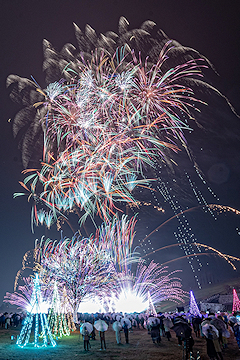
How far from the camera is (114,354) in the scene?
1353cm

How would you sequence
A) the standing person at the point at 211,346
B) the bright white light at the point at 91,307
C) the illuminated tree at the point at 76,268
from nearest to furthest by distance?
the standing person at the point at 211,346
the illuminated tree at the point at 76,268
the bright white light at the point at 91,307

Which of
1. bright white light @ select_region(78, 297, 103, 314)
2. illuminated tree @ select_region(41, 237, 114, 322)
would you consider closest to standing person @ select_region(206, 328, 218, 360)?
illuminated tree @ select_region(41, 237, 114, 322)

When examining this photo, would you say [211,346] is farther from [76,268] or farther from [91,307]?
[91,307]

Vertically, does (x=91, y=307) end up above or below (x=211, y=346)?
above

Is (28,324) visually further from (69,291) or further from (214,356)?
(69,291)

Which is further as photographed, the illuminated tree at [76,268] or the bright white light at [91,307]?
the bright white light at [91,307]

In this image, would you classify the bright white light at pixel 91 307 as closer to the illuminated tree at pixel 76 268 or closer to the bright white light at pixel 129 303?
the bright white light at pixel 129 303

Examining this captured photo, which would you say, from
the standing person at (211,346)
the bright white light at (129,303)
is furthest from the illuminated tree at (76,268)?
the standing person at (211,346)

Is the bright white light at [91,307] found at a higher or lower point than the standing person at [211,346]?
higher

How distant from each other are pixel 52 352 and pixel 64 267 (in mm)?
19613

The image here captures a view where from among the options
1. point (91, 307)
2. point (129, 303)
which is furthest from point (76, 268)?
point (91, 307)

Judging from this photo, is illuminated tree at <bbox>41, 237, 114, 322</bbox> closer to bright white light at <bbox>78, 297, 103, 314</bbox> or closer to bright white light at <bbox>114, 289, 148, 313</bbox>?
bright white light at <bbox>114, 289, 148, 313</bbox>

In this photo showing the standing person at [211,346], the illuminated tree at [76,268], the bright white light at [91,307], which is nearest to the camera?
the standing person at [211,346]

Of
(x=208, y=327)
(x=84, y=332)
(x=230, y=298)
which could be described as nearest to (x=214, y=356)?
(x=208, y=327)
